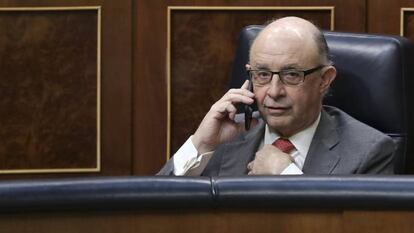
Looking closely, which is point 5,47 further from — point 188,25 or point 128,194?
point 128,194

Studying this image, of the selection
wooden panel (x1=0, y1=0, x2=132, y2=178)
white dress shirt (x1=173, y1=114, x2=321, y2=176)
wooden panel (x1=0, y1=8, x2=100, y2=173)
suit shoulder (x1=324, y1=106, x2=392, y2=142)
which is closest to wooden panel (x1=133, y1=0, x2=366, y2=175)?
wooden panel (x1=0, y1=0, x2=132, y2=178)

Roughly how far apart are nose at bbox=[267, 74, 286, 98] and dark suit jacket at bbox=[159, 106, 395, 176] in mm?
136

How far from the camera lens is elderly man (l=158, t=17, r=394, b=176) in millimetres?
2008

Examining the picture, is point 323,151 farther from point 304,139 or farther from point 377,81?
point 377,81

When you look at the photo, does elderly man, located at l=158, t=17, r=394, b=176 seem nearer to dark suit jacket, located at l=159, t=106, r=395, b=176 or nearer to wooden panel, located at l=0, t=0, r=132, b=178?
dark suit jacket, located at l=159, t=106, r=395, b=176

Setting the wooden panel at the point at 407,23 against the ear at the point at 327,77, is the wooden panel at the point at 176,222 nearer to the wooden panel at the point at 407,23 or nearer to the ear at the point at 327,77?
the ear at the point at 327,77

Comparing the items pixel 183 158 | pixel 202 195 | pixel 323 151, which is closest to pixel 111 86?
pixel 183 158

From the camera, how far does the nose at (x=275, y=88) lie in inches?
81.2

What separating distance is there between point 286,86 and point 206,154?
0.27 meters

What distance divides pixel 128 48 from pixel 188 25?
22cm

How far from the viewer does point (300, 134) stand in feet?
6.94

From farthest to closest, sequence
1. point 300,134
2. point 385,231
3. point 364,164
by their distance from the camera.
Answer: point 300,134 < point 364,164 < point 385,231

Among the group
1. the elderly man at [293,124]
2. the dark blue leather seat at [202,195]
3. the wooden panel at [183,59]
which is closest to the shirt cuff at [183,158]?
the elderly man at [293,124]

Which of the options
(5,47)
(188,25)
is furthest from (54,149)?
(188,25)
